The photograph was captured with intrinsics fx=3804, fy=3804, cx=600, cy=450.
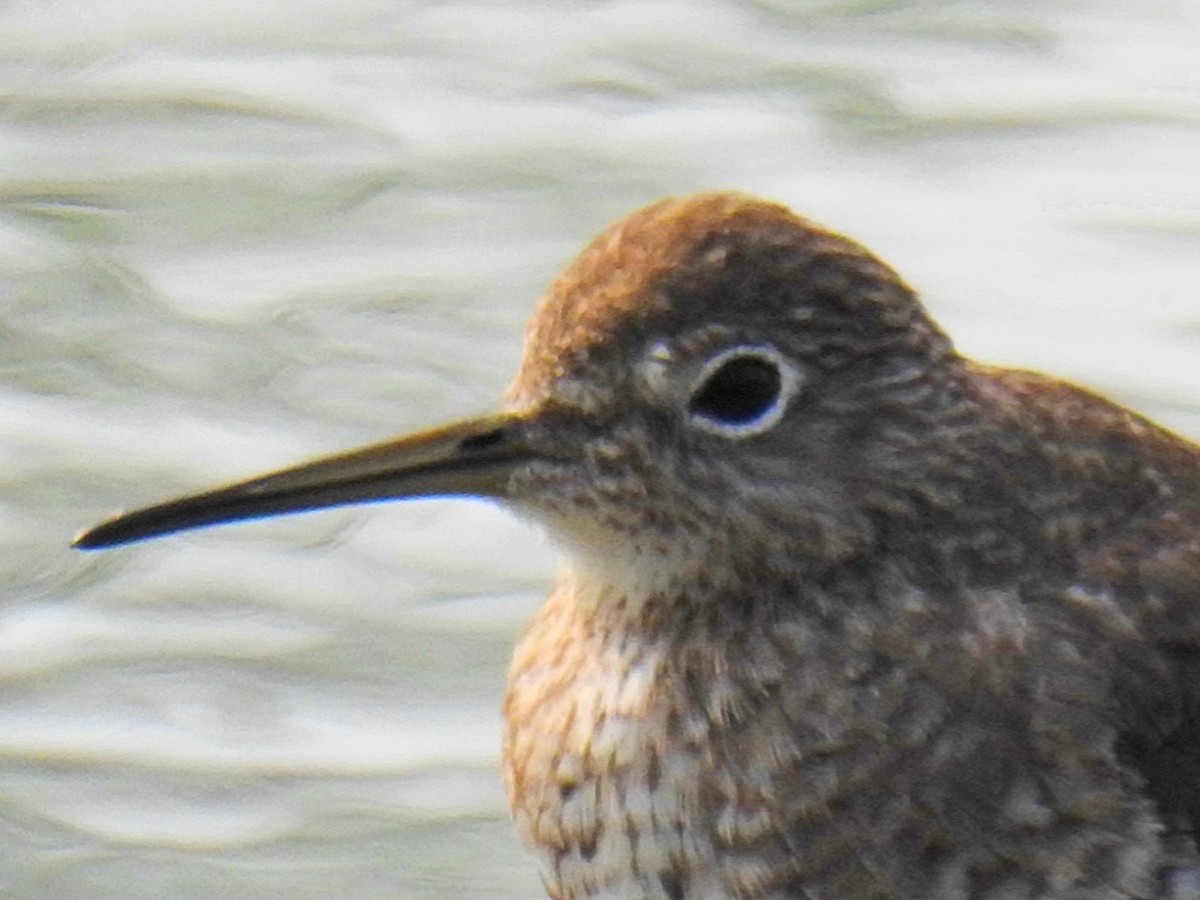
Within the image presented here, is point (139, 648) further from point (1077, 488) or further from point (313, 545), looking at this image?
point (1077, 488)

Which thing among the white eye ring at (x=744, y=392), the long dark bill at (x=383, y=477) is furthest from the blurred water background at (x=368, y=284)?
the white eye ring at (x=744, y=392)

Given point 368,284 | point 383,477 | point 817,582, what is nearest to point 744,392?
point 817,582

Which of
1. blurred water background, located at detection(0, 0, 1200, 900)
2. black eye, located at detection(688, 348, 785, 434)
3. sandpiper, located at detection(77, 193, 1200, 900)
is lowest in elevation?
blurred water background, located at detection(0, 0, 1200, 900)

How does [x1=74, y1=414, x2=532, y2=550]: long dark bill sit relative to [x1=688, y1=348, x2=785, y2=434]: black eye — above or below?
below

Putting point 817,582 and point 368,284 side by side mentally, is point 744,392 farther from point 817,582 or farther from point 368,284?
point 368,284

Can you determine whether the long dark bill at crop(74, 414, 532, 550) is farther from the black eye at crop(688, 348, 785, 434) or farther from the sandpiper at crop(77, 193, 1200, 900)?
the black eye at crop(688, 348, 785, 434)

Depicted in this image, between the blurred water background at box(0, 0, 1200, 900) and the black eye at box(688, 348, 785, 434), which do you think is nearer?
the black eye at box(688, 348, 785, 434)

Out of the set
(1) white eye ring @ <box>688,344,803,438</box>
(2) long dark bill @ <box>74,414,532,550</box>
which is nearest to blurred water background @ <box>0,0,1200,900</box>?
(2) long dark bill @ <box>74,414,532,550</box>

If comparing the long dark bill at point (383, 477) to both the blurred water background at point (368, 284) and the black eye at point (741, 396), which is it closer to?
the black eye at point (741, 396)
